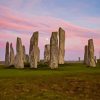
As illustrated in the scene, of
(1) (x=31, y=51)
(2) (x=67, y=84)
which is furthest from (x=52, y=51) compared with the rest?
(2) (x=67, y=84)

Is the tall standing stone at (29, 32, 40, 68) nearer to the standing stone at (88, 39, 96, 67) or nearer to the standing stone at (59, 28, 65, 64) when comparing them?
the standing stone at (88, 39, 96, 67)

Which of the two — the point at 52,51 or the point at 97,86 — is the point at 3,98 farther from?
the point at 52,51

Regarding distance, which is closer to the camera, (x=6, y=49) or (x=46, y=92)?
(x=46, y=92)

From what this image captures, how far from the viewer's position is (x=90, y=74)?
132 ft

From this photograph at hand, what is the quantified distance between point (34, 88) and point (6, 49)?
34.7 m

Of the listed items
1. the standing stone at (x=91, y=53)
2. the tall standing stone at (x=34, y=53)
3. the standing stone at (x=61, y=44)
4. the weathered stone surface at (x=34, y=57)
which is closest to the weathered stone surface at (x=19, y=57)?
the tall standing stone at (x=34, y=53)

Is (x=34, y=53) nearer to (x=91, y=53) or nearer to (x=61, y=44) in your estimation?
(x=91, y=53)

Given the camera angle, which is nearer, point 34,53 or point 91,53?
point 34,53

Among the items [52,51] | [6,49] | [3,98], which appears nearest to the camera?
[3,98]

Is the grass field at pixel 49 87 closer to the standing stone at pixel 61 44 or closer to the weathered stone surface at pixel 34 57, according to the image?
the weathered stone surface at pixel 34 57

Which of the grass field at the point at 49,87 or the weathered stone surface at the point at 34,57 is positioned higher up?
the weathered stone surface at the point at 34,57

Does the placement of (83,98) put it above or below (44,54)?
below

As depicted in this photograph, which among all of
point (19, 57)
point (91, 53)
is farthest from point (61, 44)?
point (19, 57)

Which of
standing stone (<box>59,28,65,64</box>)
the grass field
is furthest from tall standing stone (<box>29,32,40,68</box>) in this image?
the grass field
